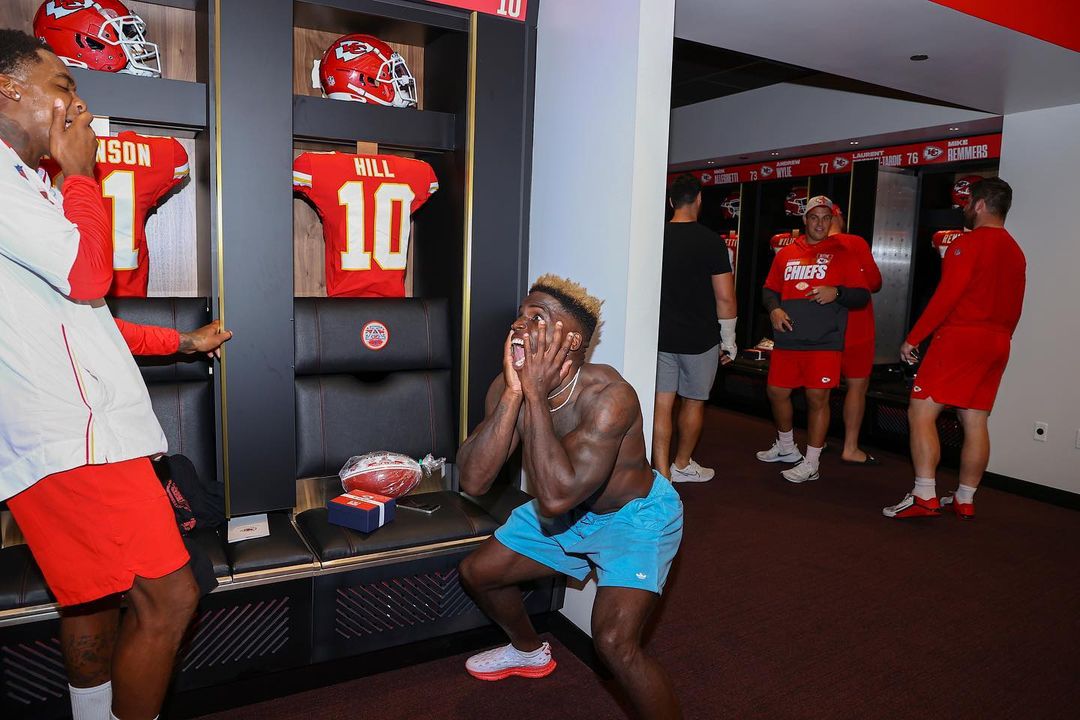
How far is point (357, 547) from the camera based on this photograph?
225 cm

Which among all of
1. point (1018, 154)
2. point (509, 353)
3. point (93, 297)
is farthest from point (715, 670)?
point (1018, 154)

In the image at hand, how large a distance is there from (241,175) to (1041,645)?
10.3 ft

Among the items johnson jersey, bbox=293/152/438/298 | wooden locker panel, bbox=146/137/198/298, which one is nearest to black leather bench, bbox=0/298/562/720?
johnson jersey, bbox=293/152/438/298

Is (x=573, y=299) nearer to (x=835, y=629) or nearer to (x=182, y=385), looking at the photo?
(x=182, y=385)

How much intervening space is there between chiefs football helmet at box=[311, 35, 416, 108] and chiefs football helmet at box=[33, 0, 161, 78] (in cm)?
61

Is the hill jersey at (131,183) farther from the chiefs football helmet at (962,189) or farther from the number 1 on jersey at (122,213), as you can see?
the chiefs football helmet at (962,189)

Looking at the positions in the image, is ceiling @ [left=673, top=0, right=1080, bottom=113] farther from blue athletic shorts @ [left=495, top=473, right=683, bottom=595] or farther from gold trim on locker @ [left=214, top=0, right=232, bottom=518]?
blue athletic shorts @ [left=495, top=473, right=683, bottom=595]

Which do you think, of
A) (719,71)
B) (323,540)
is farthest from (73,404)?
(719,71)

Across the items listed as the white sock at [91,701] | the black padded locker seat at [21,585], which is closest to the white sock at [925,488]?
the white sock at [91,701]

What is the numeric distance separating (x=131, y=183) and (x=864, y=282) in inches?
156

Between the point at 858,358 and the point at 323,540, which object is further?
the point at 858,358

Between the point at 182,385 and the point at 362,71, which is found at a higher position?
the point at 362,71

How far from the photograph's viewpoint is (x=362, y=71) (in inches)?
107

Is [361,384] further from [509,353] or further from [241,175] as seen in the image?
[509,353]
